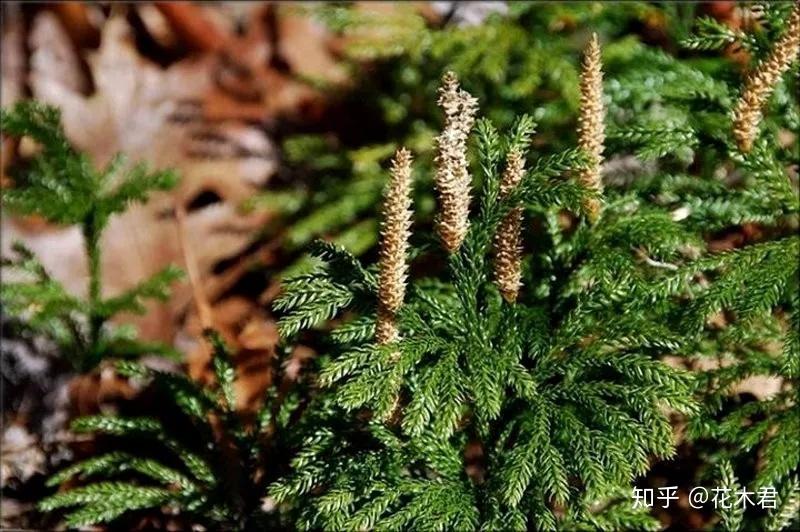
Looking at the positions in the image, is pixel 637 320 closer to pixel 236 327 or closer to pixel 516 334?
pixel 516 334

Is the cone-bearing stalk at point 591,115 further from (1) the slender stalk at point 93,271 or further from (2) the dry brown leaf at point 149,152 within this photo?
(2) the dry brown leaf at point 149,152

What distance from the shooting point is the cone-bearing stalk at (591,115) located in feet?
5.74

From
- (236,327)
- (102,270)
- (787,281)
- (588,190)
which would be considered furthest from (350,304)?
(102,270)

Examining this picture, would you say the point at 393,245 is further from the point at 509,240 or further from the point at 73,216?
the point at 73,216

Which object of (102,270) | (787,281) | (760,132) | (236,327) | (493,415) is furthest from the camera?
(102,270)

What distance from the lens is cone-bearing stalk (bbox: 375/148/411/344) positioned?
1572 millimetres

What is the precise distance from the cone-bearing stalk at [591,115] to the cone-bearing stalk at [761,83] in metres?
0.37

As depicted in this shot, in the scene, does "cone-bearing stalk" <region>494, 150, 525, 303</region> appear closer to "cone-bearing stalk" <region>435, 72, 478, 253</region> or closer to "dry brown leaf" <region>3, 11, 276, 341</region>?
"cone-bearing stalk" <region>435, 72, 478, 253</region>

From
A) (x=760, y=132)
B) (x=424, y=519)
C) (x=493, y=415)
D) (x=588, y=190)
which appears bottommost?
(x=424, y=519)

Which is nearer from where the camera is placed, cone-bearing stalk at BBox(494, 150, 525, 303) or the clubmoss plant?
cone-bearing stalk at BBox(494, 150, 525, 303)

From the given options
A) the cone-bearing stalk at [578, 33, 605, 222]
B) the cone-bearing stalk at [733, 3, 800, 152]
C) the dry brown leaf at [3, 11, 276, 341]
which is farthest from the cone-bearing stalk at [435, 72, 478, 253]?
the dry brown leaf at [3, 11, 276, 341]

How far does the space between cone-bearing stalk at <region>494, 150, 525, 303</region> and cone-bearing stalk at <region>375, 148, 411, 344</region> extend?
0.21 m

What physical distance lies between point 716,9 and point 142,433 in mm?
2283

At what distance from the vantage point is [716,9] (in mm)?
3145
